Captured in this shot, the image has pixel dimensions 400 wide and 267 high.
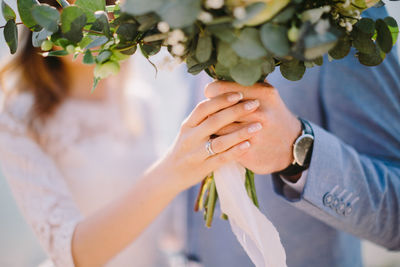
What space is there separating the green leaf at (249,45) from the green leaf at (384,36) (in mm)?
284

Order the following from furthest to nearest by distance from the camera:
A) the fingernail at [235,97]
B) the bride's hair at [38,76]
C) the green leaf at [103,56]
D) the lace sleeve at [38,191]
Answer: the bride's hair at [38,76]
the lace sleeve at [38,191]
the fingernail at [235,97]
the green leaf at [103,56]

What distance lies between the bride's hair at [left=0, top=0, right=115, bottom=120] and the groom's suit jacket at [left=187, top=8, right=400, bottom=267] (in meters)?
1.22

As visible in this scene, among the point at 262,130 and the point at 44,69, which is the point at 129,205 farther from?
the point at 44,69

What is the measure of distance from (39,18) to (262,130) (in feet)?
1.74

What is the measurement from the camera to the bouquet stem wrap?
0.76 meters

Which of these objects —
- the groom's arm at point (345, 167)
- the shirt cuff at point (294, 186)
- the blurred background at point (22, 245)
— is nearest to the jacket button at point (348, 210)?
the groom's arm at point (345, 167)

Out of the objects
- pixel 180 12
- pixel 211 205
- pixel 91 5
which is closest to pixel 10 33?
pixel 91 5

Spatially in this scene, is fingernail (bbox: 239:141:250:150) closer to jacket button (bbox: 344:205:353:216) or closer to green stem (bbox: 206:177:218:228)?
green stem (bbox: 206:177:218:228)

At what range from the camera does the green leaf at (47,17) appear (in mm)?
540

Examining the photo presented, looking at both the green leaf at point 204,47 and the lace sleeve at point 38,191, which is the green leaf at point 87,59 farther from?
the lace sleeve at point 38,191

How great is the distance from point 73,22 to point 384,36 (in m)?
0.59

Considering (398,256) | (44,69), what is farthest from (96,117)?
(398,256)

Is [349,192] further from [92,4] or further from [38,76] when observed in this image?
[38,76]

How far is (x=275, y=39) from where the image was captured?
0.48 metres
